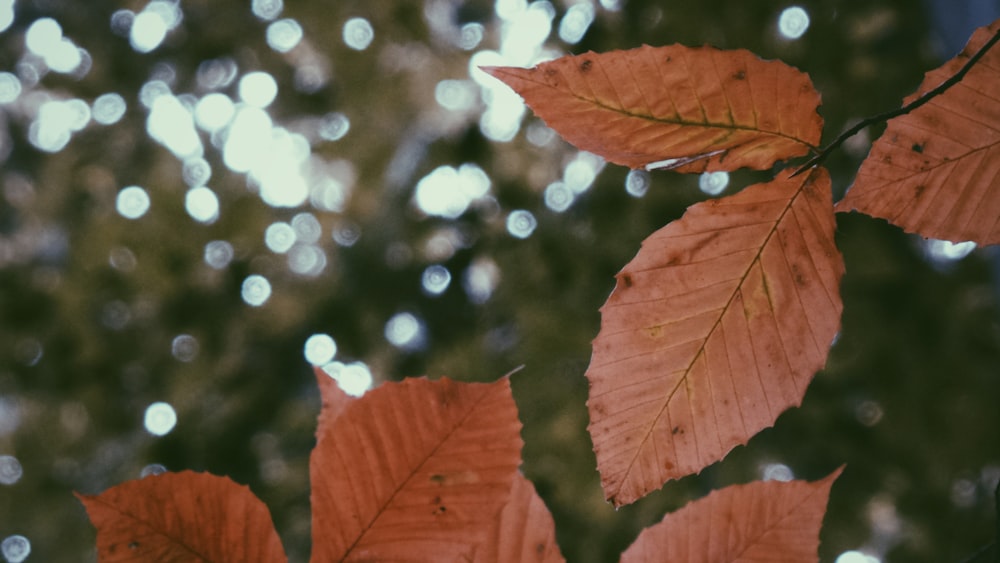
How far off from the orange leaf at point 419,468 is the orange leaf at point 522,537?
0.04 meters

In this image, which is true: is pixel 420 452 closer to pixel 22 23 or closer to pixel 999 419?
pixel 999 419

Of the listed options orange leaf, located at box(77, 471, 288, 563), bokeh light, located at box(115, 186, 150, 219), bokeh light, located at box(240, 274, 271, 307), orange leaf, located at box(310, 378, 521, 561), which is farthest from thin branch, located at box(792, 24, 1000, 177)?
bokeh light, located at box(115, 186, 150, 219)

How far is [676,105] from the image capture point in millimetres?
257

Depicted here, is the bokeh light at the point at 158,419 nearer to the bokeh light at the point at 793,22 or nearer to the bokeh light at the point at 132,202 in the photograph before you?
the bokeh light at the point at 132,202

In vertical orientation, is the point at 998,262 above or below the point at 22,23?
below

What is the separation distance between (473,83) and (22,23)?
1.09 metres

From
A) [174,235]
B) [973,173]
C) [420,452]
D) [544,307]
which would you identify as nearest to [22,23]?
[174,235]

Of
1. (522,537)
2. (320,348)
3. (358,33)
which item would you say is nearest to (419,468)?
(522,537)

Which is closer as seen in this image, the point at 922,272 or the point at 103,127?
the point at 922,272

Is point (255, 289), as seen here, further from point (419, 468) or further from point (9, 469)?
point (419, 468)

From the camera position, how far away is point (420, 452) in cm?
26

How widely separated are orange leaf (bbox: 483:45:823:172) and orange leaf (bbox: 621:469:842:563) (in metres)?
0.16

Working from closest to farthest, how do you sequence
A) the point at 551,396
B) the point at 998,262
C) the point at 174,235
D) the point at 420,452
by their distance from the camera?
1. the point at 420,452
2. the point at 998,262
3. the point at 551,396
4. the point at 174,235

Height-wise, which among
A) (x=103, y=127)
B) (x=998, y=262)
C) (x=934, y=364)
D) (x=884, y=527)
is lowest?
(x=884, y=527)
